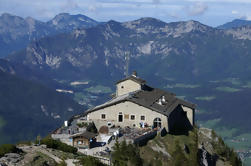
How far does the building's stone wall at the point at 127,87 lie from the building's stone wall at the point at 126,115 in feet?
47.5

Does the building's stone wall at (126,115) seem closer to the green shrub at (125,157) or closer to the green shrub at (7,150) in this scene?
the green shrub at (125,157)

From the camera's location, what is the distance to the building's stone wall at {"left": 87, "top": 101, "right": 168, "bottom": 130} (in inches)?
2633

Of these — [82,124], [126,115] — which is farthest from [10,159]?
[126,115]

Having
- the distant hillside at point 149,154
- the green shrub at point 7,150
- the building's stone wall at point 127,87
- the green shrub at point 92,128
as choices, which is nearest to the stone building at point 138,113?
the green shrub at point 92,128

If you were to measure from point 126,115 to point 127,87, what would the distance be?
15.9m

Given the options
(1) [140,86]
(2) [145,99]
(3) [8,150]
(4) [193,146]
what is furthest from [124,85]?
(3) [8,150]

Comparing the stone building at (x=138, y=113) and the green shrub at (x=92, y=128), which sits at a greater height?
the stone building at (x=138, y=113)

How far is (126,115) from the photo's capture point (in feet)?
224

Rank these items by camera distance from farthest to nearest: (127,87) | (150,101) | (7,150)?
(127,87), (150,101), (7,150)

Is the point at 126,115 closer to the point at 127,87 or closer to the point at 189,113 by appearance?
the point at 127,87

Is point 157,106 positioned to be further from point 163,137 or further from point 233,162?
point 233,162

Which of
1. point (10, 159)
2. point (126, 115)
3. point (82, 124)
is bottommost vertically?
point (82, 124)

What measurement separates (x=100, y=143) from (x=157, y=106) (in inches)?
585

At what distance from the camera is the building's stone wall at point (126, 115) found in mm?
66875
